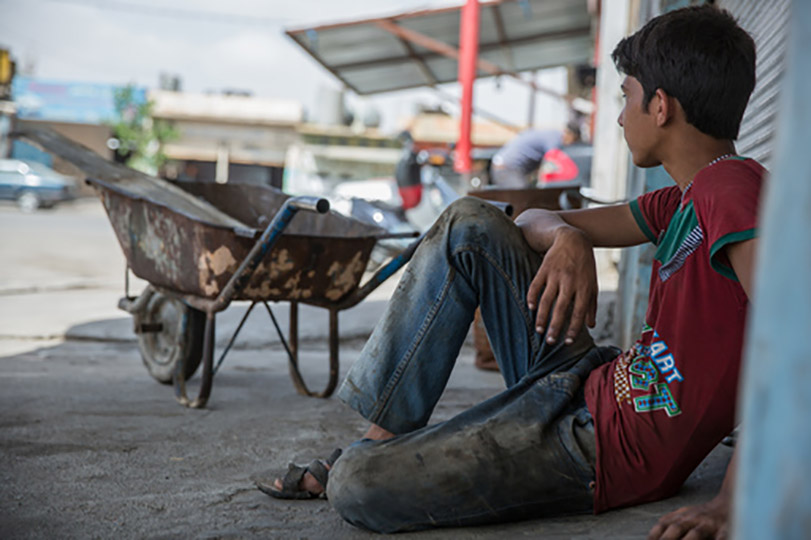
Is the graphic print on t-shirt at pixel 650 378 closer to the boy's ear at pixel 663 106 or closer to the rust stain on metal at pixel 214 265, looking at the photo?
the boy's ear at pixel 663 106

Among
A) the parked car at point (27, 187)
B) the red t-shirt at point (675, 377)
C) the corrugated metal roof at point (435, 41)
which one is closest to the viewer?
the red t-shirt at point (675, 377)

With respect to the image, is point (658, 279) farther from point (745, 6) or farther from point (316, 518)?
point (745, 6)

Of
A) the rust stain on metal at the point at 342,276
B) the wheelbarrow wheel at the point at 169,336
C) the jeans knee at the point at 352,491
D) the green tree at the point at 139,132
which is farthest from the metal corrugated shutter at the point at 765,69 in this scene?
the green tree at the point at 139,132

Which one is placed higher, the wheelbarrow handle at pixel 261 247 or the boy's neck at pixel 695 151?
the boy's neck at pixel 695 151

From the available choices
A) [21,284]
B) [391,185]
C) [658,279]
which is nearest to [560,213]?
[658,279]

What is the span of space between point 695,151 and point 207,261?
77.4 inches

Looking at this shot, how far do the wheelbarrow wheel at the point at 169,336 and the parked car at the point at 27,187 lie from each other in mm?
24262

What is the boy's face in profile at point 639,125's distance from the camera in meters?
1.74

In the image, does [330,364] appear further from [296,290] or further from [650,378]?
[650,378]

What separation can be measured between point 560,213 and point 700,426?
0.69 m

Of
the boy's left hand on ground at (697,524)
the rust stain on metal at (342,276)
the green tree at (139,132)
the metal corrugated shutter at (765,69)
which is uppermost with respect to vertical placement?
the green tree at (139,132)

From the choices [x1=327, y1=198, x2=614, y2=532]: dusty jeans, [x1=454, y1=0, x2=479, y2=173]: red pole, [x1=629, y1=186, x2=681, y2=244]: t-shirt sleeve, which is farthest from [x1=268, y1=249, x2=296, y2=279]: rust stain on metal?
Answer: [x1=454, y1=0, x2=479, y2=173]: red pole

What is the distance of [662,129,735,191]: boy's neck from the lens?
170cm

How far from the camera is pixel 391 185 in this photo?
38.1ft
